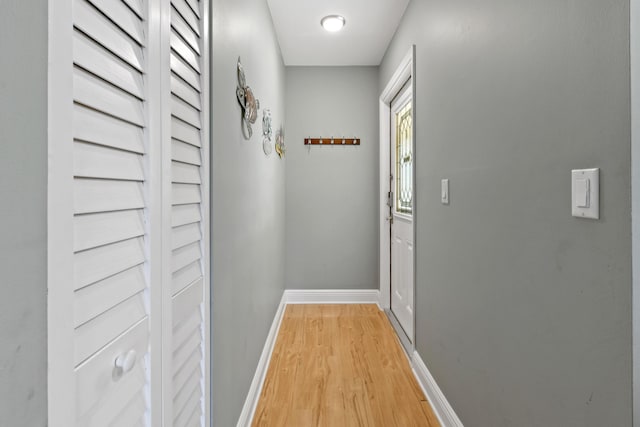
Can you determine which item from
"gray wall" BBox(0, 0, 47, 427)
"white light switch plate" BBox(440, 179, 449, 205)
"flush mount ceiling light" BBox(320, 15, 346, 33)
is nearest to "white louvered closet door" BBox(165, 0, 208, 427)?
"gray wall" BBox(0, 0, 47, 427)

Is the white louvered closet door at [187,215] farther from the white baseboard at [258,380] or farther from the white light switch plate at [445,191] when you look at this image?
the white light switch plate at [445,191]

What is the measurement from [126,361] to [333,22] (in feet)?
8.86

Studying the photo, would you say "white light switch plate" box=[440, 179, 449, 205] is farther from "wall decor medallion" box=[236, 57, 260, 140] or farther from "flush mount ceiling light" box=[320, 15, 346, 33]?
"flush mount ceiling light" box=[320, 15, 346, 33]

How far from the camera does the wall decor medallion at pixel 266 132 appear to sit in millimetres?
2314

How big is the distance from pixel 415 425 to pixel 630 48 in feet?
5.72

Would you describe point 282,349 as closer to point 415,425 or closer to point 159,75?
point 415,425

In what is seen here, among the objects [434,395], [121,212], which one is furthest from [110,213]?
[434,395]

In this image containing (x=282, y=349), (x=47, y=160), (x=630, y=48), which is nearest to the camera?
A: (x=47, y=160)

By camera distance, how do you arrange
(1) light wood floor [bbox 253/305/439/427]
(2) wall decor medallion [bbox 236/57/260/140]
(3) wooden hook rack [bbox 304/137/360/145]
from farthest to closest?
1. (3) wooden hook rack [bbox 304/137/360/145]
2. (1) light wood floor [bbox 253/305/439/427]
3. (2) wall decor medallion [bbox 236/57/260/140]

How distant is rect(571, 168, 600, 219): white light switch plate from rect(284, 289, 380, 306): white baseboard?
2976 millimetres

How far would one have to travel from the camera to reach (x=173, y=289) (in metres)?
0.92

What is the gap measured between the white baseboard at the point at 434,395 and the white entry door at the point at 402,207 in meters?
0.46

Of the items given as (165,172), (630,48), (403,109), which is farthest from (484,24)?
(403,109)

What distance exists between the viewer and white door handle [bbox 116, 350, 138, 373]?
0.64 meters
